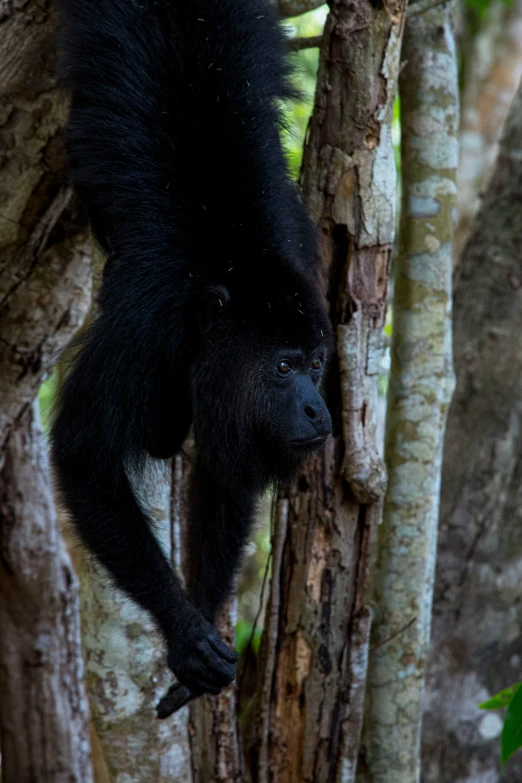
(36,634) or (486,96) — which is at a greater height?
(486,96)

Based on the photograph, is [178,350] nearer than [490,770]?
Yes

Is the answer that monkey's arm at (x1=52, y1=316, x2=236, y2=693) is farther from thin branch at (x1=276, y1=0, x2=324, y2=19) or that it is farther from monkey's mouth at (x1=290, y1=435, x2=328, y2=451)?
thin branch at (x1=276, y1=0, x2=324, y2=19)

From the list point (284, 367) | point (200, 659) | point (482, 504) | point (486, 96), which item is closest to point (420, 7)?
point (284, 367)

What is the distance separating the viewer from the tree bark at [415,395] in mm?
3438

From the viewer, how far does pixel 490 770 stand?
4.62 m

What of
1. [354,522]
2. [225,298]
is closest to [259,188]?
[225,298]

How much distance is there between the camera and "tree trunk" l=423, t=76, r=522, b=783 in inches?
175

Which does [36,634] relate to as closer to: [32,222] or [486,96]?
[32,222]

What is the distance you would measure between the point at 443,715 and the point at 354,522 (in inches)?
75.5

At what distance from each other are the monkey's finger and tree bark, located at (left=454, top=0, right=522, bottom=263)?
4.10 metres

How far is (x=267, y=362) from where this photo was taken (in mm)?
2846

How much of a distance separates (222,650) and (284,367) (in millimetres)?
880

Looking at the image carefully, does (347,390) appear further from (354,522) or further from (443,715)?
(443,715)

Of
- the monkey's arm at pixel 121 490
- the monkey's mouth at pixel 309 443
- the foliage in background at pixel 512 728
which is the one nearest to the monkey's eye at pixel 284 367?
the monkey's mouth at pixel 309 443
